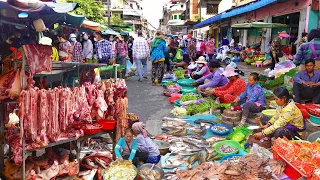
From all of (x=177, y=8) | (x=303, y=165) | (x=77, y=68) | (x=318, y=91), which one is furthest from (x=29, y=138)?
(x=177, y=8)

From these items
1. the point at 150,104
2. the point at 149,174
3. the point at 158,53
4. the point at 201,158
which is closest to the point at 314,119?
the point at 201,158

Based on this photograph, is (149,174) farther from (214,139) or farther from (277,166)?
(214,139)

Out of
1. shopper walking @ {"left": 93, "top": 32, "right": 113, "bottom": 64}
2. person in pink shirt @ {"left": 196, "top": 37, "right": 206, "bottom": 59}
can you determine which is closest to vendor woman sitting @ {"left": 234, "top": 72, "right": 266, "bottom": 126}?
shopper walking @ {"left": 93, "top": 32, "right": 113, "bottom": 64}

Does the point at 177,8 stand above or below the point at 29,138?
above

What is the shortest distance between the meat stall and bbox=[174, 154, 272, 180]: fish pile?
1.51 meters

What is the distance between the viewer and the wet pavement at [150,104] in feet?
24.5

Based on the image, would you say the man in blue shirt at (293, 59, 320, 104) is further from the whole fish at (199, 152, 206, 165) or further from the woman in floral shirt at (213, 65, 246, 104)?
the whole fish at (199, 152, 206, 165)

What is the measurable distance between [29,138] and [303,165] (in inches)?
145

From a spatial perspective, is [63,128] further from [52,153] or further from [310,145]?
[310,145]

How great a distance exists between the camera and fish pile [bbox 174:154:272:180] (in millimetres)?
4102

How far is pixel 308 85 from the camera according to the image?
6852 mm

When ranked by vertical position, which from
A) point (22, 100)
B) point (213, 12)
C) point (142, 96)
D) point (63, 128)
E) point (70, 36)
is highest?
point (213, 12)

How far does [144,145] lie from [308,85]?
166 inches

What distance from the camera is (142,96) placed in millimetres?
10789
